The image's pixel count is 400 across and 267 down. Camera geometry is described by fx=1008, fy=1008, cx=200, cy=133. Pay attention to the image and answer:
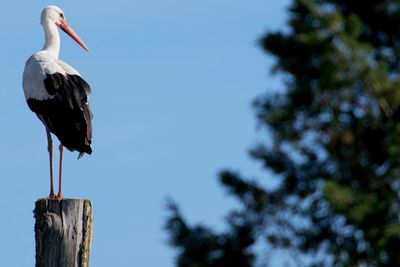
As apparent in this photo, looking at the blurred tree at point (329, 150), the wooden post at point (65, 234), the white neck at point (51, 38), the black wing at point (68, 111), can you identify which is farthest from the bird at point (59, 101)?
the blurred tree at point (329, 150)

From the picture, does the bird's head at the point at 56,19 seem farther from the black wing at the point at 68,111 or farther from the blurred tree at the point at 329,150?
the blurred tree at the point at 329,150

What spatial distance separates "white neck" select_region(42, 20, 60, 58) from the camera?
1267 centimetres

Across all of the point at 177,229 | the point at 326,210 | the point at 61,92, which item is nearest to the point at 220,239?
the point at 177,229

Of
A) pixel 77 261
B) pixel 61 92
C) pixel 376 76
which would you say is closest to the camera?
pixel 376 76

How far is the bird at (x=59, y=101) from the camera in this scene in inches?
420

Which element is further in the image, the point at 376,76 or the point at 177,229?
the point at 177,229

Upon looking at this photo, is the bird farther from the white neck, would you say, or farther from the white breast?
the white neck

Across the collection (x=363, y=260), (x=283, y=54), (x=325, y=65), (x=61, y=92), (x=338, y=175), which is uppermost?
(x=61, y=92)

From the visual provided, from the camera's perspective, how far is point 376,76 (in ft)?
16.3

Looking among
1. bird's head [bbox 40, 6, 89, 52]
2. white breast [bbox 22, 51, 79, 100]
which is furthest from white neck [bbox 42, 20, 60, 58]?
white breast [bbox 22, 51, 79, 100]

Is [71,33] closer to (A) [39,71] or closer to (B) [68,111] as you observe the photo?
(A) [39,71]

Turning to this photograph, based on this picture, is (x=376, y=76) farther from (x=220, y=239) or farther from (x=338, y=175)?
(x=220, y=239)

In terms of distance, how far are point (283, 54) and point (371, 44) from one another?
0.48 meters

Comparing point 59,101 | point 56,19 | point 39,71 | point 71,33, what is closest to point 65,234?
point 59,101
